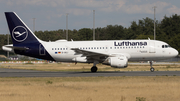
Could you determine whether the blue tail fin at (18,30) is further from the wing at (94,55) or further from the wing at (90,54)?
the wing at (94,55)

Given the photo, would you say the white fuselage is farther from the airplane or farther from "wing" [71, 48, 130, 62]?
"wing" [71, 48, 130, 62]

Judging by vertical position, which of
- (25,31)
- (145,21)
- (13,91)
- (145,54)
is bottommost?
(13,91)

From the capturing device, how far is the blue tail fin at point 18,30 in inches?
1463

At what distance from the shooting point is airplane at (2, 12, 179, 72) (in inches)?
1384

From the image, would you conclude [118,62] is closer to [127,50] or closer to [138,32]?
[127,50]

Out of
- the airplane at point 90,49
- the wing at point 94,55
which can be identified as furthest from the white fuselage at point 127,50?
the wing at point 94,55

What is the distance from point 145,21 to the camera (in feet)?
471

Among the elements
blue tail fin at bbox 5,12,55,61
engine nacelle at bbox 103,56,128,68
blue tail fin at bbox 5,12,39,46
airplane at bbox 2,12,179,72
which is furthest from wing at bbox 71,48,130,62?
blue tail fin at bbox 5,12,39,46

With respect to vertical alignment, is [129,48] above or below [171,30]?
below

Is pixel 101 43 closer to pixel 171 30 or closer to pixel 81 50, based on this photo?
pixel 81 50

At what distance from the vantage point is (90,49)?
36531mm

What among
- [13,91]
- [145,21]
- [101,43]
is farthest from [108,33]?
[13,91]

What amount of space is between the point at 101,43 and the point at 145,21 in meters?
111

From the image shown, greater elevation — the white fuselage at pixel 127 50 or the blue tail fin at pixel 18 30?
the blue tail fin at pixel 18 30
